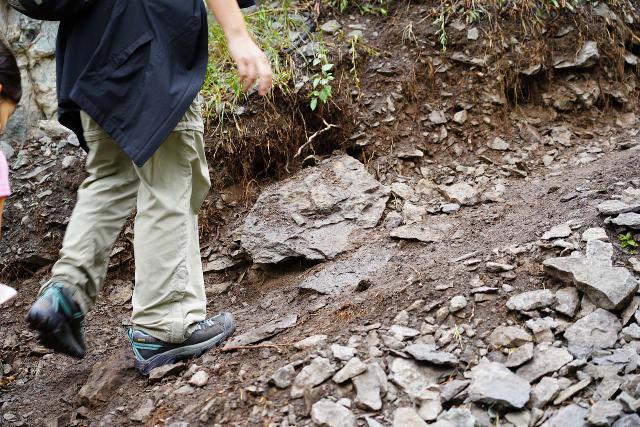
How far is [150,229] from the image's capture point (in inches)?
90.1

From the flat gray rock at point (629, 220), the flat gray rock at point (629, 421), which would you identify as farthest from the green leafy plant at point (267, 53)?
the flat gray rock at point (629, 421)

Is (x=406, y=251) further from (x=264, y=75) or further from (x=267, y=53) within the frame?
(x=267, y=53)

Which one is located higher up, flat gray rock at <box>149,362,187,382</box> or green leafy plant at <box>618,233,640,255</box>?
flat gray rock at <box>149,362,187,382</box>

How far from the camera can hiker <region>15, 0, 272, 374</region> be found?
6.86ft

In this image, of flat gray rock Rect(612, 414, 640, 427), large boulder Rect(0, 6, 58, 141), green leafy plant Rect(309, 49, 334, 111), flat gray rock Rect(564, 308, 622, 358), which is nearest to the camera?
flat gray rock Rect(612, 414, 640, 427)

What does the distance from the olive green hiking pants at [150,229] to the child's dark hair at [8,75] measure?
284 mm

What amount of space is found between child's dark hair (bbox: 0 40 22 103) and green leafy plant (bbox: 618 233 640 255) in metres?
2.41

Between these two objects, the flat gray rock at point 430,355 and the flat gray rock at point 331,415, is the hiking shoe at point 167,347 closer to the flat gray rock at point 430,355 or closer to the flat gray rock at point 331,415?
the flat gray rock at point 331,415

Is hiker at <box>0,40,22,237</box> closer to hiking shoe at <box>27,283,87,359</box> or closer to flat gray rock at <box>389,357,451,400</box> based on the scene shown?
hiking shoe at <box>27,283,87,359</box>

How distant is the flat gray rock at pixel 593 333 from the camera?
2.02 meters

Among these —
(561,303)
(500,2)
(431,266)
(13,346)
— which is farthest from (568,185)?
(13,346)

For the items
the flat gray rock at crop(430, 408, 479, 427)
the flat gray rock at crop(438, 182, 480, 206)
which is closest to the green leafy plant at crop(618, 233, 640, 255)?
the flat gray rock at crop(430, 408, 479, 427)

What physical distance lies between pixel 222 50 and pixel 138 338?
2.51m

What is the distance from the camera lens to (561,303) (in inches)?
86.8
